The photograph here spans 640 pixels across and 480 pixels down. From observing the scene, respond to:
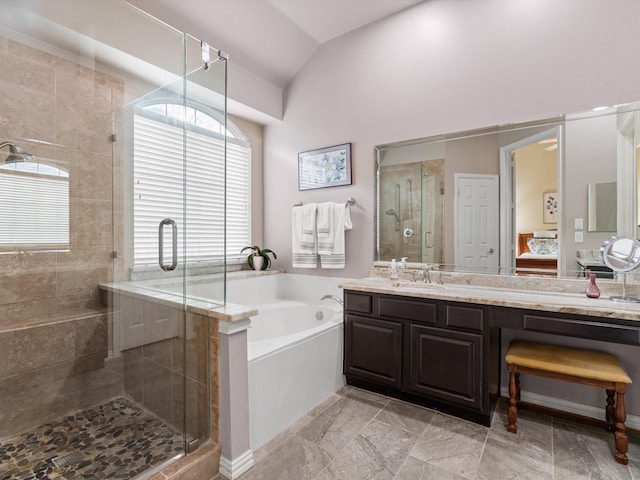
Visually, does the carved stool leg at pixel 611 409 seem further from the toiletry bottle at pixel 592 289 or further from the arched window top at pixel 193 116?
the arched window top at pixel 193 116

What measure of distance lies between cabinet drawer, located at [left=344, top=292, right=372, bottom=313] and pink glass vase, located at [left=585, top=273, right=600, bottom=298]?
1.31m

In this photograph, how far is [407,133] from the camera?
8.96ft

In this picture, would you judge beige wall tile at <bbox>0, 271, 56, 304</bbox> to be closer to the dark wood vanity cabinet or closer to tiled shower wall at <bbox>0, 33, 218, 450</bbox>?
tiled shower wall at <bbox>0, 33, 218, 450</bbox>

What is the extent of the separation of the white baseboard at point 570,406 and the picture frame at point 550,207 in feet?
3.80

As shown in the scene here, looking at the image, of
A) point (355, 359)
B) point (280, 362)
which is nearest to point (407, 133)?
point (355, 359)

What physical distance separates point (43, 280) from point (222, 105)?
1596mm

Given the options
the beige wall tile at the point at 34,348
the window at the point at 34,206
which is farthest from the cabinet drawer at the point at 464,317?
the window at the point at 34,206

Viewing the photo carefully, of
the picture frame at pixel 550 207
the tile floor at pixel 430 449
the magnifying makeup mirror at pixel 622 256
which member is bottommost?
the tile floor at pixel 430 449

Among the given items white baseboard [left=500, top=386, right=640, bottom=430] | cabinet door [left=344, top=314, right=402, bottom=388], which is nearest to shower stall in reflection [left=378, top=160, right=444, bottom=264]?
cabinet door [left=344, top=314, right=402, bottom=388]

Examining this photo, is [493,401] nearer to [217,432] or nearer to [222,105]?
[217,432]

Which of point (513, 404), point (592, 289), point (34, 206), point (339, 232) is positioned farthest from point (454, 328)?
point (34, 206)

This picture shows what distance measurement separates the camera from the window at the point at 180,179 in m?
1.74

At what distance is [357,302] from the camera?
242 cm

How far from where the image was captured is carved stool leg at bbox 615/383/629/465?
5.37 feet
